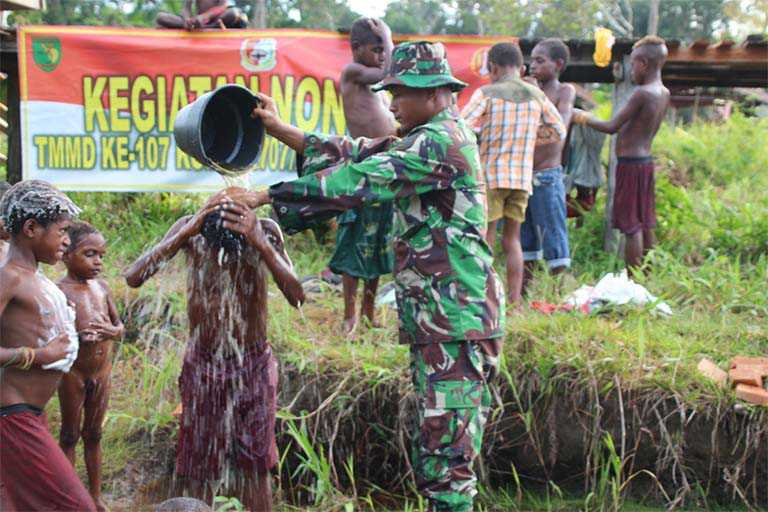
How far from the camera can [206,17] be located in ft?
26.3

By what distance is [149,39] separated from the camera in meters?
7.91

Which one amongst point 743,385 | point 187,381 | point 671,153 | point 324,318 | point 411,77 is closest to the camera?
point 411,77

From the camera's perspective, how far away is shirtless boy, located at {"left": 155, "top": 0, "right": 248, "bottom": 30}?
7.93 meters

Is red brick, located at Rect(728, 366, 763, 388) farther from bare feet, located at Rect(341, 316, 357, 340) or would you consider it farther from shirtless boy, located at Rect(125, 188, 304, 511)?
shirtless boy, located at Rect(125, 188, 304, 511)

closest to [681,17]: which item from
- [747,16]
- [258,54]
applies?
[747,16]

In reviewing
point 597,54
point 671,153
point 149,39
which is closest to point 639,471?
point 597,54

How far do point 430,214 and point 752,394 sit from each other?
2.42 m

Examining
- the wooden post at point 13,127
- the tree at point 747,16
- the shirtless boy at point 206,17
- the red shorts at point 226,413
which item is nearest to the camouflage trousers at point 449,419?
the red shorts at point 226,413

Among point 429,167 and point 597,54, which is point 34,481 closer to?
point 429,167

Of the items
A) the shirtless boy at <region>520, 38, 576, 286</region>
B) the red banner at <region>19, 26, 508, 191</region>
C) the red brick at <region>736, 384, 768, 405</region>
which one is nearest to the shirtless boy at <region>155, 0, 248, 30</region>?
the red banner at <region>19, 26, 508, 191</region>

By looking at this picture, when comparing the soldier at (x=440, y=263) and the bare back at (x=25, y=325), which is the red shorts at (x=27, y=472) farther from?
the soldier at (x=440, y=263)

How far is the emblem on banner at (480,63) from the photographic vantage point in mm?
7914

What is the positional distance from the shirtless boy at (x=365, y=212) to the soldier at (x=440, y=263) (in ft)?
5.41

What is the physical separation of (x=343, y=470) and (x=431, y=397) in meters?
1.93
